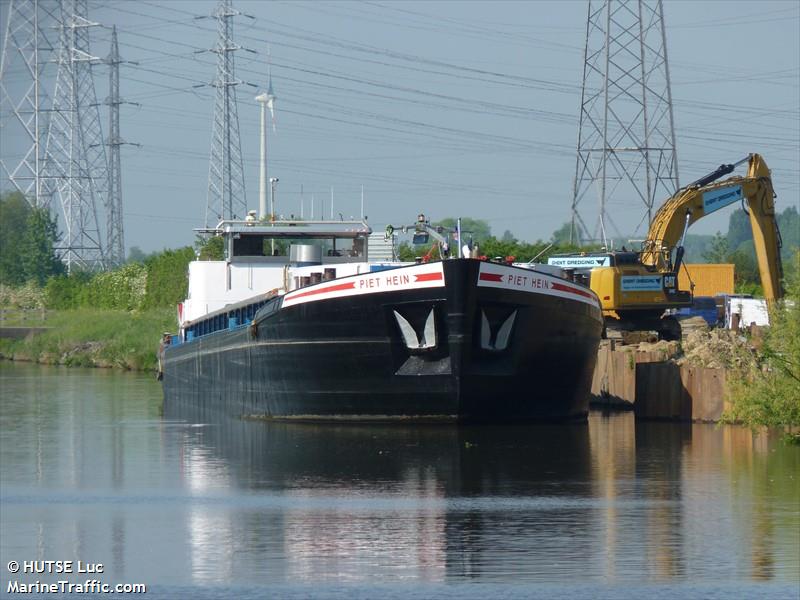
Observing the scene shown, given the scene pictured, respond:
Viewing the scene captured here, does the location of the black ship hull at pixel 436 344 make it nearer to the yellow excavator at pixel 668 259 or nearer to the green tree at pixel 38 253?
the yellow excavator at pixel 668 259

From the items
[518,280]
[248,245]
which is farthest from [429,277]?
[248,245]

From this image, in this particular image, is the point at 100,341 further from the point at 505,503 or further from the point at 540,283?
the point at 505,503

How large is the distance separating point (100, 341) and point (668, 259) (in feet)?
133

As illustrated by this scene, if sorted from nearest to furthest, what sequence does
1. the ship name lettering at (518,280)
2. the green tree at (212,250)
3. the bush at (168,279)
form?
the ship name lettering at (518,280) → the green tree at (212,250) → the bush at (168,279)

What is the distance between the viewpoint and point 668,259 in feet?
151

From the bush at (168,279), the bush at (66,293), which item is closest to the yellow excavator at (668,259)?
the bush at (168,279)

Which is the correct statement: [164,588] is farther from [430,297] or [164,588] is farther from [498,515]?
[430,297]

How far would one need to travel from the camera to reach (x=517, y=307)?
3050cm

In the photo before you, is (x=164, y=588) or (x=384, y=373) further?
(x=384, y=373)

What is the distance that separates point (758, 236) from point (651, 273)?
6.21 meters

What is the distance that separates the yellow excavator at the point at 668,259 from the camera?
1715 inches

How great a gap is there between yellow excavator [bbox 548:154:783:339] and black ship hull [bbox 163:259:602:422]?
9760 mm

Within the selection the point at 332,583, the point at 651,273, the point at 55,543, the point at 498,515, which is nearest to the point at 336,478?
the point at 498,515

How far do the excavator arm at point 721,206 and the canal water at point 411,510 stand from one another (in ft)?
42.5
